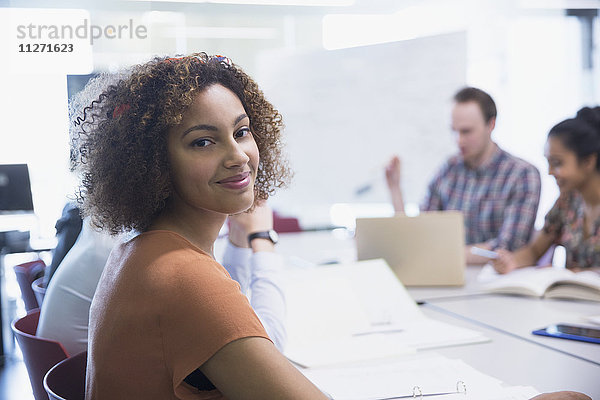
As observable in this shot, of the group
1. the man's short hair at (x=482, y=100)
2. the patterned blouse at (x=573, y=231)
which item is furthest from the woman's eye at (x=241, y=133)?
the man's short hair at (x=482, y=100)

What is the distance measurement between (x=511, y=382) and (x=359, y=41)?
14.1 feet

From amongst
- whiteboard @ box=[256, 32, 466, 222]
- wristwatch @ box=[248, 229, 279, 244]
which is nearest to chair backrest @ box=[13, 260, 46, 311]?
wristwatch @ box=[248, 229, 279, 244]

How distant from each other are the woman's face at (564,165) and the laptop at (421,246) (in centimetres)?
69

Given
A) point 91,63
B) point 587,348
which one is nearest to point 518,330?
point 587,348

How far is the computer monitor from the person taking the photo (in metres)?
3.34

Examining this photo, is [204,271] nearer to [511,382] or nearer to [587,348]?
[511,382]

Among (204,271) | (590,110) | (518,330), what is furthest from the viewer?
(590,110)

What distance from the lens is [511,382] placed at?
4.28ft

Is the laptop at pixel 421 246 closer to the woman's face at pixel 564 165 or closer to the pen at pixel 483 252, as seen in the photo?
the pen at pixel 483 252

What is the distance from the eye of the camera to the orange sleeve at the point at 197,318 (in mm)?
881

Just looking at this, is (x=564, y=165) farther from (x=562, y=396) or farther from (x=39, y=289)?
(x=39, y=289)

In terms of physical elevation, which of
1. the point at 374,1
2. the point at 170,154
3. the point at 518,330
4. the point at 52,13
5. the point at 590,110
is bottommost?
the point at 518,330

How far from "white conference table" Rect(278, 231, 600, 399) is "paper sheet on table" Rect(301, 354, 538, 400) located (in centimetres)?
7

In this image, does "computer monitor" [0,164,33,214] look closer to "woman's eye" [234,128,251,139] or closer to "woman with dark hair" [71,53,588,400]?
"woman with dark hair" [71,53,588,400]
